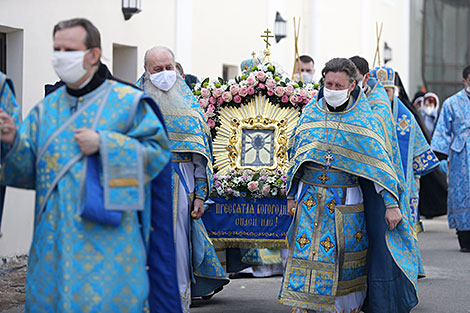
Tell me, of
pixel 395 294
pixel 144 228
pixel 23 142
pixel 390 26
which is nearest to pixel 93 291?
pixel 144 228

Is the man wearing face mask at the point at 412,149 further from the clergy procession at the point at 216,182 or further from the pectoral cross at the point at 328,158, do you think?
the pectoral cross at the point at 328,158

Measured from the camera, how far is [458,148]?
1181cm

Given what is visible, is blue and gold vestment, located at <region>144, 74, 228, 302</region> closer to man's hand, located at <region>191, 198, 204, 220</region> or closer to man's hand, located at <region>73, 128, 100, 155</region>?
man's hand, located at <region>191, 198, 204, 220</region>

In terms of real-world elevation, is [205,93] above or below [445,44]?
below

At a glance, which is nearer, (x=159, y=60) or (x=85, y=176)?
(x=85, y=176)

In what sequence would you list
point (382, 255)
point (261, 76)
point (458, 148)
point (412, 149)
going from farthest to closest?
point (458, 148) < point (261, 76) < point (412, 149) < point (382, 255)

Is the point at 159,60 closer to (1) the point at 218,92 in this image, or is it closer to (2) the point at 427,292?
(1) the point at 218,92

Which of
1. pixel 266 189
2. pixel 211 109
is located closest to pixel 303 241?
pixel 266 189

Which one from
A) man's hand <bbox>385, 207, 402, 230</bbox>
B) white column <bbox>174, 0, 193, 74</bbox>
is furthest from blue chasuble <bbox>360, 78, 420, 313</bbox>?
white column <bbox>174, 0, 193, 74</bbox>

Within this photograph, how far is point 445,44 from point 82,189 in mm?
30755

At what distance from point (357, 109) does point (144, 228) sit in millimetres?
2334

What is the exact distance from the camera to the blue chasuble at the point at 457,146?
462 inches

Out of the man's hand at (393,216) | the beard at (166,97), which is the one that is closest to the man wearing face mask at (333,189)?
the man's hand at (393,216)

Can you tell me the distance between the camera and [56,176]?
4.43 meters
